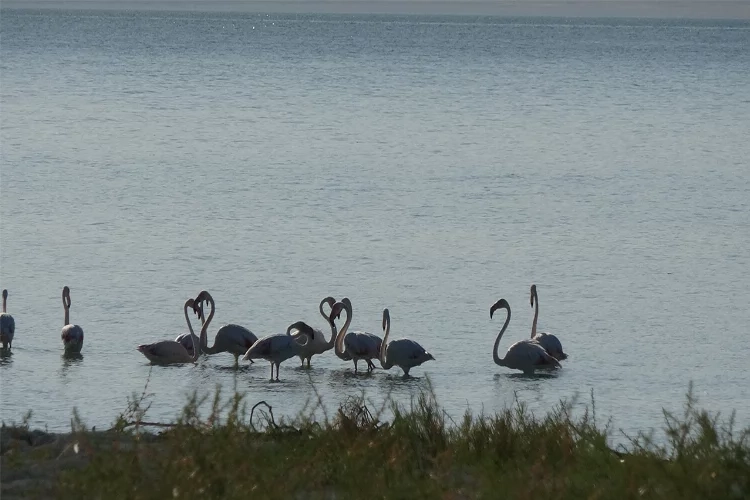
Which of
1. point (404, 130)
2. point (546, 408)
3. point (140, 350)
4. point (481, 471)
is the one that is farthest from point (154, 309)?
point (404, 130)

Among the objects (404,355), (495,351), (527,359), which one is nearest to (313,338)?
(404,355)

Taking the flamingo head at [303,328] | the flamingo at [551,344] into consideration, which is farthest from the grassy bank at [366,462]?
the flamingo at [551,344]

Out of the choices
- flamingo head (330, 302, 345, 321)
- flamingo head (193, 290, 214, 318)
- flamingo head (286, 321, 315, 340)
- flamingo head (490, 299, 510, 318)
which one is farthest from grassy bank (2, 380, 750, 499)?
flamingo head (490, 299, 510, 318)

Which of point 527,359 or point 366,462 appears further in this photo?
point 527,359

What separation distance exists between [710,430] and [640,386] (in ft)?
14.9

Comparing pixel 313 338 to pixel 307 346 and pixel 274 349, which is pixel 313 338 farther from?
pixel 274 349

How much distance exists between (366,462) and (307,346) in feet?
18.1

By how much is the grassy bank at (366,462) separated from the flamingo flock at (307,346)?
4.03 meters

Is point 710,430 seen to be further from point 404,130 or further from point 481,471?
point 404,130

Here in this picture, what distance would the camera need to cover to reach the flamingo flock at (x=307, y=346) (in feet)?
37.3

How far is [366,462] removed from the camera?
251 inches

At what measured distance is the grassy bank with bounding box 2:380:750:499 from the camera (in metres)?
5.74

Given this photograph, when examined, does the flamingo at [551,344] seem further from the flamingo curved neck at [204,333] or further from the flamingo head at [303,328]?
the flamingo curved neck at [204,333]

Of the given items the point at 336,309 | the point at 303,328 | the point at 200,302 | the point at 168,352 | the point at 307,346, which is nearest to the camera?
the point at 168,352
